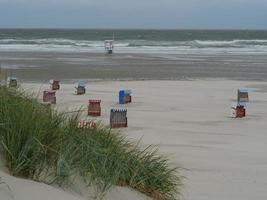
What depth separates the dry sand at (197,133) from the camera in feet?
20.6

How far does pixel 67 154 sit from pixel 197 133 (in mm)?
6759

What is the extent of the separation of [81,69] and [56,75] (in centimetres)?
304

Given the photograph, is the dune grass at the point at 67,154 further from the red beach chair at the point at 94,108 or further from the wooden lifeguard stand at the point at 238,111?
the wooden lifeguard stand at the point at 238,111

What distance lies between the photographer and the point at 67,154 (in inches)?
160

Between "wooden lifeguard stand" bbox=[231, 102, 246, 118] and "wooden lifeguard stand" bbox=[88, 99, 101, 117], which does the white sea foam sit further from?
"wooden lifeguard stand" bbox=[88, 99, 101, 117]

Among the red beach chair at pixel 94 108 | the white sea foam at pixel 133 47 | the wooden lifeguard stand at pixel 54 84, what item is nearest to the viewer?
the red beach chair at pixel 94 108

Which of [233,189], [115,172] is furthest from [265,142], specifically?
[115,172]

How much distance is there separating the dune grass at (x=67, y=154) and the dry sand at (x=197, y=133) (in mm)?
156

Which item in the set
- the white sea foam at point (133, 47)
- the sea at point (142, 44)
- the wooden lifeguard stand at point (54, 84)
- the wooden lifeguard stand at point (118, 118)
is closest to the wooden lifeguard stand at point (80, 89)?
the wooden lifeguard stand at point (54, 84)

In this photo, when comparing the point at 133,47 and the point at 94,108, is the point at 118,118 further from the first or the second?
the point at 133,47

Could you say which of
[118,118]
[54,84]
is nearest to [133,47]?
[54,84]

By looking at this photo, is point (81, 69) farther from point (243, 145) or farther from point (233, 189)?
point (233, 189)

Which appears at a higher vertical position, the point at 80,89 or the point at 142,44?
the point at 142,44

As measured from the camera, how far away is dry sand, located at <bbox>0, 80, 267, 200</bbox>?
628cm
